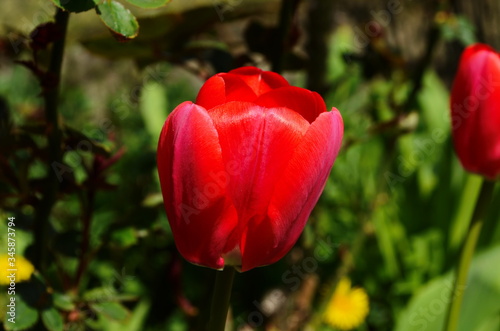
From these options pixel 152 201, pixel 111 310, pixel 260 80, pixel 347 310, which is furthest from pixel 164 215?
pixel 260 80

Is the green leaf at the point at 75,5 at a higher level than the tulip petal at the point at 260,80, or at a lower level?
higher

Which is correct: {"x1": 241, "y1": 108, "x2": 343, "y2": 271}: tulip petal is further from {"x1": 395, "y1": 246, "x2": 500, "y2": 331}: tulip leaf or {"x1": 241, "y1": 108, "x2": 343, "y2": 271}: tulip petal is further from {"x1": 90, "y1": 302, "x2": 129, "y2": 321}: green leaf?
{"x1": 395, "y1": 246, "x2": 500, "y2": 331}: tulip leaf

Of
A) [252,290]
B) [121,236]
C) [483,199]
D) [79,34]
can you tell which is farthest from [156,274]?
[79,34]

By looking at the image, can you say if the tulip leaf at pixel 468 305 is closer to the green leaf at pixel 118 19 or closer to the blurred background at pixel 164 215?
the blurred background at pixel 164 215

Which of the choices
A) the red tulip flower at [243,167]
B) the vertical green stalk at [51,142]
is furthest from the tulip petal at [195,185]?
the vertical green stalk at [51,142]

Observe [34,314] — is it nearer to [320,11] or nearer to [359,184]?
[320,11]

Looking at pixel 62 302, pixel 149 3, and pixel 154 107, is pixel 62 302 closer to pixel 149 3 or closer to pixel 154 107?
pixel 149 3

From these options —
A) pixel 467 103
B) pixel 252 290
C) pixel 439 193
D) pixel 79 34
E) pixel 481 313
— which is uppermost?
pixel 467 103

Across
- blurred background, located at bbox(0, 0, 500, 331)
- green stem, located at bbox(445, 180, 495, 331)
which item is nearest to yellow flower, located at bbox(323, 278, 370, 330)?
blurred background, located at bbox(0, 0, 500, 331)
